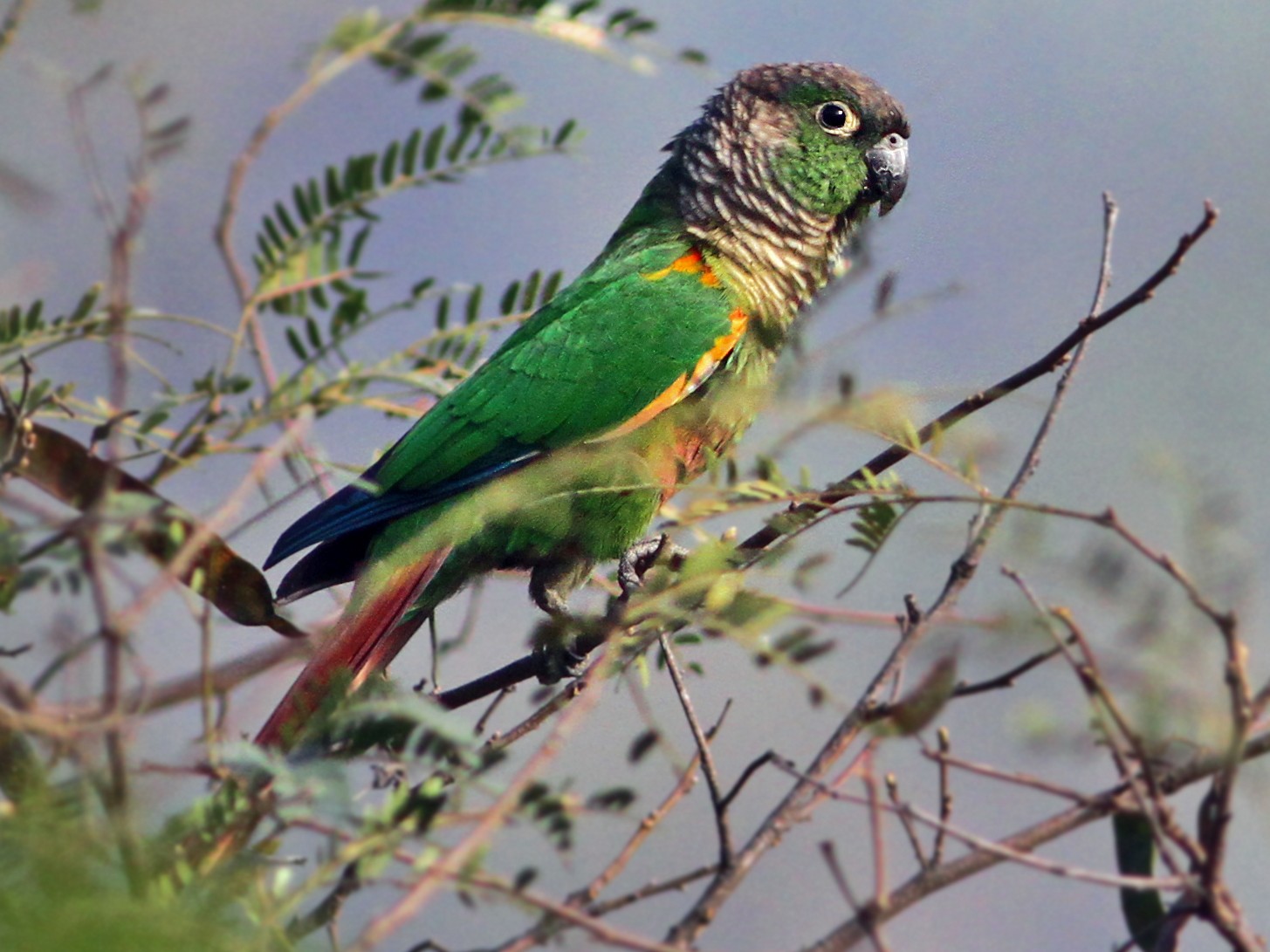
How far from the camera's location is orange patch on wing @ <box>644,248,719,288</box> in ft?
9.53

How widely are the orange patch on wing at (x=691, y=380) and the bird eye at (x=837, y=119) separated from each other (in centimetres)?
66

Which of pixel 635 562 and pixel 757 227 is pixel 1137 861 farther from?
pixel 757 227

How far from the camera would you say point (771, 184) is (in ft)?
10.3

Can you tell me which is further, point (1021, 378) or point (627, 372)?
point (627, 372)

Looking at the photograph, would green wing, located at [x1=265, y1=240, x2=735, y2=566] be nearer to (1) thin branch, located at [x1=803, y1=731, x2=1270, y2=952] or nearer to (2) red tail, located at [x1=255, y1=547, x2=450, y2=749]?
(2) red tail, located at [x1=255, y1=547, x2=450, y2=749]

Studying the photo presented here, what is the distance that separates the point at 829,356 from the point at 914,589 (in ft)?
0.91

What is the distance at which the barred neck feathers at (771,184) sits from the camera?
308 cm

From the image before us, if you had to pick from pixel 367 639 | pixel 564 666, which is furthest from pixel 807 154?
pixel 367 639

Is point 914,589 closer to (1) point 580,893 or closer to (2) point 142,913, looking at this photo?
(1) point 580,893

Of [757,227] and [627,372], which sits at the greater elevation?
[757,227]

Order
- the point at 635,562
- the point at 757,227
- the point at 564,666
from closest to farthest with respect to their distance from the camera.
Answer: the point at 564,666 < the point at 635,562 < the point at 757,227

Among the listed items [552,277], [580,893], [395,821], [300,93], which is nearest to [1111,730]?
[580,893]

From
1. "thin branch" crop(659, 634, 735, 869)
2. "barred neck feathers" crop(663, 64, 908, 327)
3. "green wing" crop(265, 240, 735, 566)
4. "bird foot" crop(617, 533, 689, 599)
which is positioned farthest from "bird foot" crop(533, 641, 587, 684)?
"barred neck feathers" crop(663, 64, 908, 327)

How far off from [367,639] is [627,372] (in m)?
0.79
